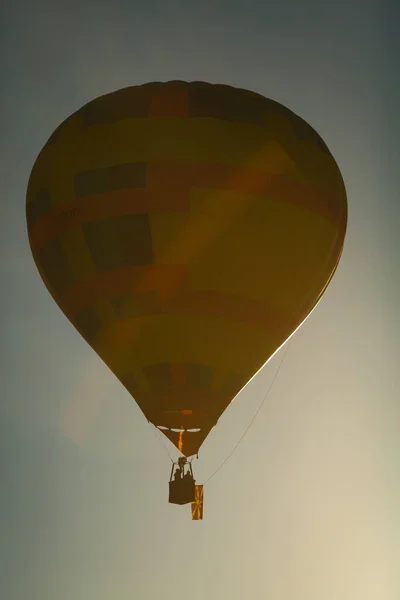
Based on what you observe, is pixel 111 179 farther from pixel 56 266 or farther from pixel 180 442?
pixel 180 442

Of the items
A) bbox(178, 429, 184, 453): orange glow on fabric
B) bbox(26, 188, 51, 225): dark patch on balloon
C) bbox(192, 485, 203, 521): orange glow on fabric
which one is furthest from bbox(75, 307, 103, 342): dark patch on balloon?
bbox(192, 485, 203, 521): orange glow on fabric

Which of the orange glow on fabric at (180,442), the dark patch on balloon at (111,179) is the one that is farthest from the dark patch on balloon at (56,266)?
the orange glow on fabric at (180,442)

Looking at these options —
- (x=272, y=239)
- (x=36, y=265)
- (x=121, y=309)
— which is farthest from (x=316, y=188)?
(x=36, y=265)

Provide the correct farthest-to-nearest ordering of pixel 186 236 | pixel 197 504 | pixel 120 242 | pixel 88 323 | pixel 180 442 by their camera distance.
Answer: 1. pixel 197 504
2. pixel 180 442
3. pixel 88 323
4. pixel 120 242
5. pixel 186 236

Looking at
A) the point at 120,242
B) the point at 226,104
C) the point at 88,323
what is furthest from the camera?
the point at 88,323

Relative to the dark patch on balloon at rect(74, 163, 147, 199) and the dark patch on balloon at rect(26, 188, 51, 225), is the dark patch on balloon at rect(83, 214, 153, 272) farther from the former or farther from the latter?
the dark patch on balloon at rect(26, 188, 51, 225)

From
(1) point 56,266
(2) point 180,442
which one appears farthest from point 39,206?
(2) point 180,442
